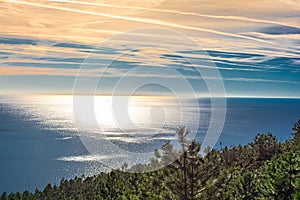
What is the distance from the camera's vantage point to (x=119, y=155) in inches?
4163

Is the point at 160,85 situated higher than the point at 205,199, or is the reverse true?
the point at 160,85

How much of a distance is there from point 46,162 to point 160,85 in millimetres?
96310

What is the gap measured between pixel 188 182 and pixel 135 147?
299 ft

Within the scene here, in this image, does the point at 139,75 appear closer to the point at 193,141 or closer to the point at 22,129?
the point at 193,141

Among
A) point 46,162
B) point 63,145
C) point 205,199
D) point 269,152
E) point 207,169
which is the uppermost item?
point 63,145

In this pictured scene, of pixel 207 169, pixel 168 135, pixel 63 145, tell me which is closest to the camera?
pixel 207 169

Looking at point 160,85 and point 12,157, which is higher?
point 12,157

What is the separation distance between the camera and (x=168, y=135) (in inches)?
4525

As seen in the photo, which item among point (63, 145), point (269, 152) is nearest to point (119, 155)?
point (63, 145)

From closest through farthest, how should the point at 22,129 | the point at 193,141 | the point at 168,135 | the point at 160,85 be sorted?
the point at 193,141 → the point at 160,85 → the point at 168,135 → the point at 22,129

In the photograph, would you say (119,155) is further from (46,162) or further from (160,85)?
(160,85)

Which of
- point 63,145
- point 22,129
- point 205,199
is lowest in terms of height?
point 205,199

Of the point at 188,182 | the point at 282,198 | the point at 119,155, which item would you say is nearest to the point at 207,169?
the point at 188,182

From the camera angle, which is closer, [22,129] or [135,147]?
[135,147]
